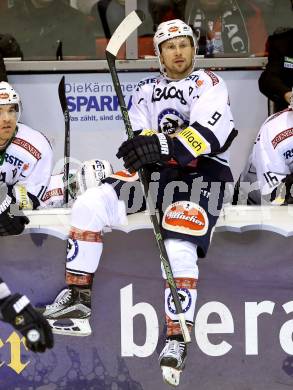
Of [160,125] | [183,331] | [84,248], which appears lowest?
[183,331]

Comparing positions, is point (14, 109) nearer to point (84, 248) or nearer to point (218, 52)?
point (84, 248)

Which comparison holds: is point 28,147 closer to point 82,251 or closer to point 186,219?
point 82,251

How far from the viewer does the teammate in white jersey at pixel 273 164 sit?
4.94 m

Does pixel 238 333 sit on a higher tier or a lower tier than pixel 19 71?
lower

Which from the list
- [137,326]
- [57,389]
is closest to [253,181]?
[137,326]

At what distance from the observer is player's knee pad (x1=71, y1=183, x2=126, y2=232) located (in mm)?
4488

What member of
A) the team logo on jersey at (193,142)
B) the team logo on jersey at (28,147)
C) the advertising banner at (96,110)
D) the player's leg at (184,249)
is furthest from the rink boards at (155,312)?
the advertising banner at (96,110)

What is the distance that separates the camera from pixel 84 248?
448 centimetres

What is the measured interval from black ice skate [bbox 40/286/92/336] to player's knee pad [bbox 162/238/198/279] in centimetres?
38

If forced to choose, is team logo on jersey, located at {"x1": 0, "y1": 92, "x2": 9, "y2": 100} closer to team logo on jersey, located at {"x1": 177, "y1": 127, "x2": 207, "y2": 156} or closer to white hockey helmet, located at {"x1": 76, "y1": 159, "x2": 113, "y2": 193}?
white hockey helmet, located at {"x1": 76, "y1": 159, "x2": 113, "y2": 193}

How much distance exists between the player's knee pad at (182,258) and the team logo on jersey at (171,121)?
23.6 inches

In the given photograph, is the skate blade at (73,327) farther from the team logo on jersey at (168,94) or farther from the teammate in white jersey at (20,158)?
the team logo on jersey at (168,94)

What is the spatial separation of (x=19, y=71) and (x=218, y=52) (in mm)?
1173

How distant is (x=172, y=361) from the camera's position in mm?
4293
